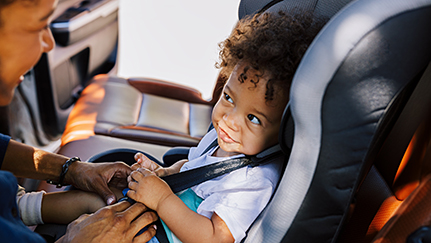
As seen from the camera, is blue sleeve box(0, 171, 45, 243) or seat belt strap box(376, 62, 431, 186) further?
seat belt strap box(376, 62, 431, 186)

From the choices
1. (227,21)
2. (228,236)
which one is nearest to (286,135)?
(228,236)

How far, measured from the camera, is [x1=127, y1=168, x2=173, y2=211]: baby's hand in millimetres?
960

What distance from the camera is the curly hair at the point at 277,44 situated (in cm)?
85

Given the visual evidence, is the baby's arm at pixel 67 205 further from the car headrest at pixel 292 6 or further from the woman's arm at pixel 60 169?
the car headrest at pixel 292 6

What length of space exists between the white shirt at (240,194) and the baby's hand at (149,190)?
110 mm

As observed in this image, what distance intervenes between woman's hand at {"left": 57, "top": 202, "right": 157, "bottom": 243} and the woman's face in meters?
0.40

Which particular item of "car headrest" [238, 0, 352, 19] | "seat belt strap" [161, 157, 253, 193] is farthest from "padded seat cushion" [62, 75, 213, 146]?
"car headrest" [238, 0, 352, 19]

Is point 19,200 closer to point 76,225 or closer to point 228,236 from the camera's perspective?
point 76,225

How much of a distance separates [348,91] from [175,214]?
21.2 inches

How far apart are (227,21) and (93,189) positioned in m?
→ 2.96

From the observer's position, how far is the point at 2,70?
617 millimetres

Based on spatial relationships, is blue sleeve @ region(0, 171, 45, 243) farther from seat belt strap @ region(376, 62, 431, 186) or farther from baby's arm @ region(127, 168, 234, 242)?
seat belt strap @ region(376, 62, 431, 186)

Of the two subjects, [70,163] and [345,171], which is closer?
[345,171]

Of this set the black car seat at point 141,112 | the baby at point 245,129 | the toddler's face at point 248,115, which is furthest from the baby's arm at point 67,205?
the black car seat at point 141,112
